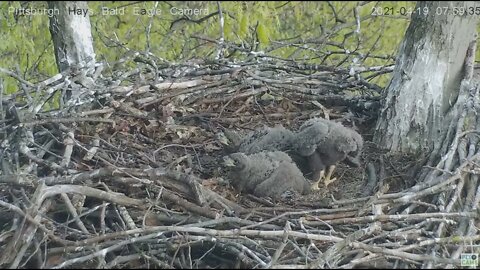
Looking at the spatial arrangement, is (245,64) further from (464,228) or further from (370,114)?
(464,228)

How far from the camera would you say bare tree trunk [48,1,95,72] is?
4.88m

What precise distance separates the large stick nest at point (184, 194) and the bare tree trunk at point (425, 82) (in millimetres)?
193

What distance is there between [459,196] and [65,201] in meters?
2.29

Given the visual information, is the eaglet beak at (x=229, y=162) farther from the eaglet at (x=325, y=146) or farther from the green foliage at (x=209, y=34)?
the green foliage at (x=209, y=34)

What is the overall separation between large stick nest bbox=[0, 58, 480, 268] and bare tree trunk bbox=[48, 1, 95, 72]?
163 millimetres

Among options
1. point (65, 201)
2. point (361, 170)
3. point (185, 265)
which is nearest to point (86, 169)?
point (65, 201)

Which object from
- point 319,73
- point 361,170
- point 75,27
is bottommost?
point 361,170

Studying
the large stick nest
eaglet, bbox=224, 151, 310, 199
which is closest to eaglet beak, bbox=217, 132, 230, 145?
the large stick nest

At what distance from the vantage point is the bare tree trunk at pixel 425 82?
4840 mm

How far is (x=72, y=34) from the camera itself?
16.3 feet

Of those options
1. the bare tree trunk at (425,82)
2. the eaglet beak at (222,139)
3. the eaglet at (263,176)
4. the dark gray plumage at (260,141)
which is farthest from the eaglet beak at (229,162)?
the bare tree trunk at (425,82)

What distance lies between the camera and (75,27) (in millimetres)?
4965

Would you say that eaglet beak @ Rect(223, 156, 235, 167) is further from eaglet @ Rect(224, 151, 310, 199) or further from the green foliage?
the green foliage

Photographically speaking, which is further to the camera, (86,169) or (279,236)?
(86,169)
